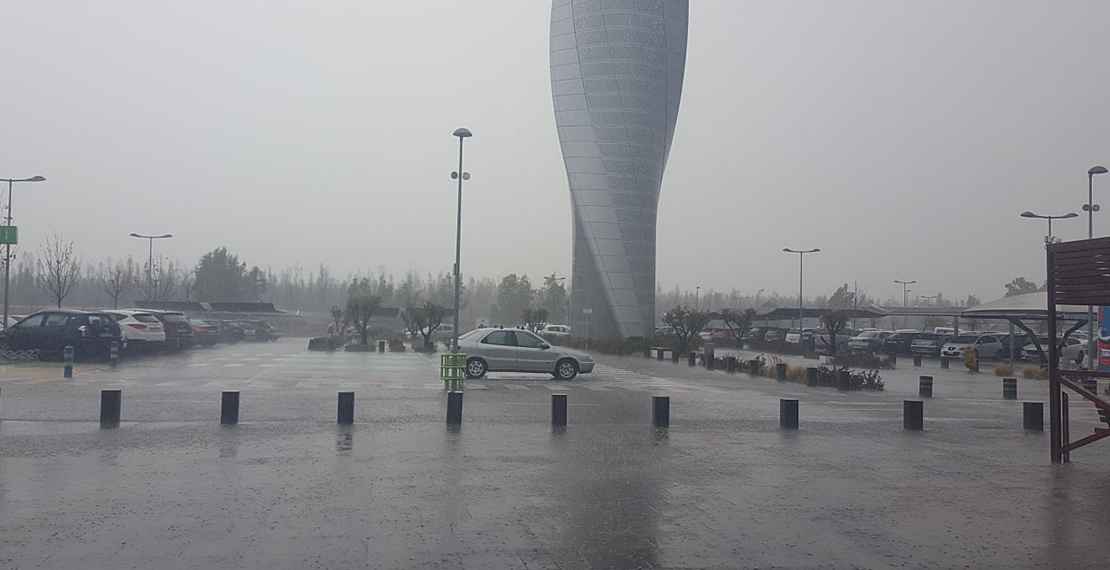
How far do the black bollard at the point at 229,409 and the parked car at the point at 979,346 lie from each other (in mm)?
42030

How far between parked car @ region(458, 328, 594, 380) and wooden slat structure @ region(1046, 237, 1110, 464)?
52.6ft

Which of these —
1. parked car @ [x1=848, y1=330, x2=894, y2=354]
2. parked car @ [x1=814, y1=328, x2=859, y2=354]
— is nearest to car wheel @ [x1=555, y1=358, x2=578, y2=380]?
parked car @ [x1=814, y1=328, x2=859, y2=354]

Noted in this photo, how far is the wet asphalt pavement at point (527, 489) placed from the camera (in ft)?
23.7

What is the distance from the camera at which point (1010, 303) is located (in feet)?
129

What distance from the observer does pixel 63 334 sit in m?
28.8

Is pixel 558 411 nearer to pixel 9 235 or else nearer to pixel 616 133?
pixel 9 235

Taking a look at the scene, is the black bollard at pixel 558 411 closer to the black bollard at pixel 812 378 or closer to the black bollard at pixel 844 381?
the black bollard at pixel 844 381

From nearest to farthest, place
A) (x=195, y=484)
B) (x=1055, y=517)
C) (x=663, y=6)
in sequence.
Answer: (x=1055, y=517) → (x=195, y=484) → (x=663, y=6)

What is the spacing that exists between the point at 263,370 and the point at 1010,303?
30922 millimetres

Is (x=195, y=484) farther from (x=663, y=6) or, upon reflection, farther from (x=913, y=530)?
(x=663, y=6)

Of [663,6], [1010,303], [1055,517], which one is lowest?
[1055,517]

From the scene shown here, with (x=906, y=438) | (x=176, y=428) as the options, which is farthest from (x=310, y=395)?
(x=906, y=438)

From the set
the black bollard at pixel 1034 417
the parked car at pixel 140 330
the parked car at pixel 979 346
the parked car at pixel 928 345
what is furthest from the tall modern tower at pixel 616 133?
the black bollard at pixel 1034 417

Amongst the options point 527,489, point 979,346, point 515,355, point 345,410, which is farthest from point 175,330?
point 979,346
